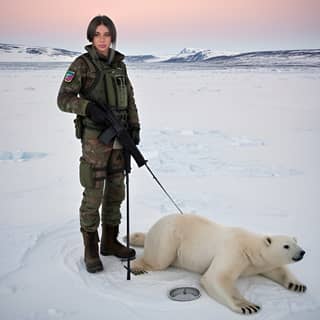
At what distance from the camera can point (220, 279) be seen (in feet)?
9.48

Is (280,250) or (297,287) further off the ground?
(280,250)

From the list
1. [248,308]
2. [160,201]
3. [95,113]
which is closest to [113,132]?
[95,113]

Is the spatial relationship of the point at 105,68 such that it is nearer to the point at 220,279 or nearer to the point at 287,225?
the point at 220,279

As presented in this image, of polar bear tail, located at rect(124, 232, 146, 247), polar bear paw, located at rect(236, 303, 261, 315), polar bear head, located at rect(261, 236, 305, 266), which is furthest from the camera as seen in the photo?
polar bear tail, located at rect(124, 232, 146, 247)

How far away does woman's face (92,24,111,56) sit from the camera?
3.07 metres

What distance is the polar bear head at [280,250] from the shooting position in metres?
2.94

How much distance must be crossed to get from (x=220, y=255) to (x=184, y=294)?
14.9 inches

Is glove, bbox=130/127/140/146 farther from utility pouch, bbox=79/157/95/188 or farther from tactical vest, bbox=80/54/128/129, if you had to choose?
utility pouch, bbox=79/157/95/188

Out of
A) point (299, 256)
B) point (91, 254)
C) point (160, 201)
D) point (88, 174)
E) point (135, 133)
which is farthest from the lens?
point (160, 201)

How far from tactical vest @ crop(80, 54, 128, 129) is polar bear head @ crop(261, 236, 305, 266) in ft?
4.70

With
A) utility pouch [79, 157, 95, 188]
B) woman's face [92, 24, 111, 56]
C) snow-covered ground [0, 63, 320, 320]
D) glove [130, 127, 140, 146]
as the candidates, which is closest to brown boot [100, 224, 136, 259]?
snow-covered ground [0, 63, 320, 320]

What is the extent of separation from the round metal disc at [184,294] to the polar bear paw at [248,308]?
0.33 metres

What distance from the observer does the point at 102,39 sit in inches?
121

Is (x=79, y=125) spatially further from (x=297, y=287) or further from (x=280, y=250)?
(x=297, y=287)
